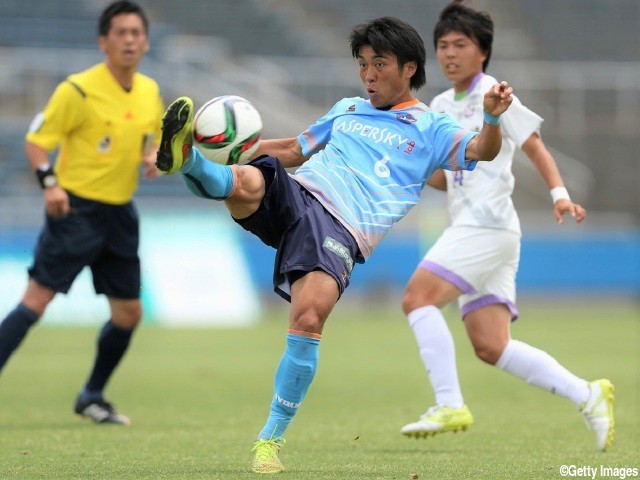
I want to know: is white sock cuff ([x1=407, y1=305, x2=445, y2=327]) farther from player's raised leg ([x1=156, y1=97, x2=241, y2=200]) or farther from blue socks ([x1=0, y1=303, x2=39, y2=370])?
blue socks ([x1=0, y1=303, x2=39, y2=370])

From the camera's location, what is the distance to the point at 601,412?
637 centimetres

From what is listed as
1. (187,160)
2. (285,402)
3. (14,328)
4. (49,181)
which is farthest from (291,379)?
(14,328)

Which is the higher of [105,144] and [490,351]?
[105,144]

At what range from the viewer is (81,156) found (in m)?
7.72

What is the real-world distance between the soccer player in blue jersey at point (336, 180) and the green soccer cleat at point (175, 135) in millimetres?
26

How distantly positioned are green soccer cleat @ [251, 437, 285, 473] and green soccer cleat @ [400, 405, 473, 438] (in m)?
1.32

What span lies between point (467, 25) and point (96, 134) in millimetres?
2562

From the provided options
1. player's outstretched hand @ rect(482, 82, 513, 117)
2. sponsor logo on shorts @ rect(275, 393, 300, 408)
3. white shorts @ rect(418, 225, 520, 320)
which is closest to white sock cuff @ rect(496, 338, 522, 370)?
white shorts @ rect(418, 225, 520, 320)

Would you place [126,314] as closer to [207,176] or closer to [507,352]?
[507,352]

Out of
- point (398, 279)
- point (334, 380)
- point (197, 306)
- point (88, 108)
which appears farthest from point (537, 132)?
point (398, 279)

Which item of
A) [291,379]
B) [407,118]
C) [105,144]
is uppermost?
[407,118]

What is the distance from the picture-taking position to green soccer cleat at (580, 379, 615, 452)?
6249mm

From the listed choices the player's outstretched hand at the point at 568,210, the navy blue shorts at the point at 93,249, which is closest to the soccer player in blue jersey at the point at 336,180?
the player's outstretched hand at the point at 568,210

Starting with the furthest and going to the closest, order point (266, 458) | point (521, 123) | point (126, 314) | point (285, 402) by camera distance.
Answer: point (126, 314) < point (521, 123) < point (285, 402) < point (266, 458)
